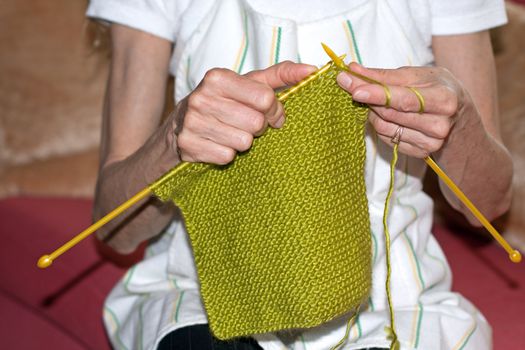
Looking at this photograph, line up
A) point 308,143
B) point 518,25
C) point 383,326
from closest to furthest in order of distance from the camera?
point 308,143
point 383,326
point 518,25

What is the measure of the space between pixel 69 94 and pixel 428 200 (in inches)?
39.8

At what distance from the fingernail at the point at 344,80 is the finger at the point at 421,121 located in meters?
0.04

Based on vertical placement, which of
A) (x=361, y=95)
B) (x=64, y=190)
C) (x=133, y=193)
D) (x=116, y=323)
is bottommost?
(x=64, y=190)

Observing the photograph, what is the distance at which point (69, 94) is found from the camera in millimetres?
1867

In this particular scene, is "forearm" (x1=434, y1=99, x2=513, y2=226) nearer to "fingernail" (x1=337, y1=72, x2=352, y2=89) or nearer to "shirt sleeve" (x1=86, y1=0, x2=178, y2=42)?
"fingernail" (x1=337, y1=72, x2=352, y2=89)

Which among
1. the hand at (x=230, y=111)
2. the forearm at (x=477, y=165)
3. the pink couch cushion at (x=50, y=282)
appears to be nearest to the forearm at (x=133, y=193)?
the hand at (x=230, y=111)

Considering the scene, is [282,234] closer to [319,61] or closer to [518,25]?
[319,61]

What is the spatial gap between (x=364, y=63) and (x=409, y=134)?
0.18m

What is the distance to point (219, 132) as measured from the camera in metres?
0.88

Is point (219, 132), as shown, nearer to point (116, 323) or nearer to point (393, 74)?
point (393, 74)

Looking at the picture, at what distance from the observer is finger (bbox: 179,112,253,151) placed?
0.87 m

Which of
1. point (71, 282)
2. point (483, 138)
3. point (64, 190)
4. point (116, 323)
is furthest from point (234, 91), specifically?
point (64, 190)

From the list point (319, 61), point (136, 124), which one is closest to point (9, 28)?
point (136, 124)

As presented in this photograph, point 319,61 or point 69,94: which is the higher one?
point 319,61
